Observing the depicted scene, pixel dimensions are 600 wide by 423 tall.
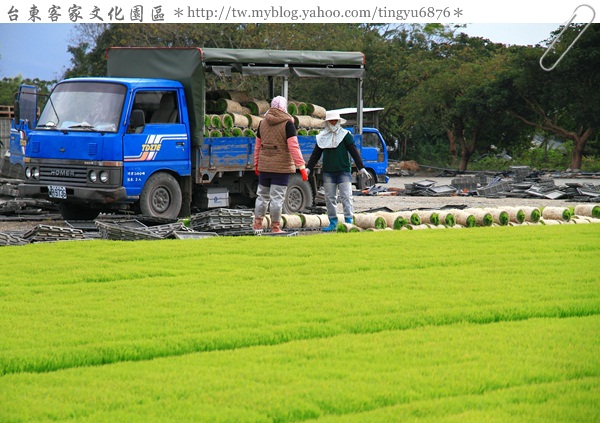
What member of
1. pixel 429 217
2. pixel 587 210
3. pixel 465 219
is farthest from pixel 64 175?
pixel 587 210

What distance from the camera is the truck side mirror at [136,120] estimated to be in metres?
17.2

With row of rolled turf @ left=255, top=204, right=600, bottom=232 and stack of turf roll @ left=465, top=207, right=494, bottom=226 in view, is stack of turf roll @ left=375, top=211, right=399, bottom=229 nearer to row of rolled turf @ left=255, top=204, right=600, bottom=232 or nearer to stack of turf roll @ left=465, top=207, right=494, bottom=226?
row of rolled turf @ left=255, top=204, right=600, bottom=232

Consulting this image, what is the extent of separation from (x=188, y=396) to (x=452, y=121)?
46.1 meters

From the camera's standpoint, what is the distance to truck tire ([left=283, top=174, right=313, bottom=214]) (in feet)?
65.9

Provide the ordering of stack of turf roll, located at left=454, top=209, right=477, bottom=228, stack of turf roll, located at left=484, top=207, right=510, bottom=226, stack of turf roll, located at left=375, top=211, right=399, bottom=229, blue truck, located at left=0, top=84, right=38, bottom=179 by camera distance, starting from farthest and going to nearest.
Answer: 1. blue truck, located at left=0, top=84, right=38, bottom=179
2. stack of turf roll, located at left=484, top=207, right=510, bottom=226
3. stack of turf roll, located at left=454, top=209, right=477, bottom=228
4. stack of turf roll, located at left=375, top=211, right=399, bottom=229

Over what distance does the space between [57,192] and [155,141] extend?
1.86 metres

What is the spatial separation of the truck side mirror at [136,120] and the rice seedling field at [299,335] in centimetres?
463

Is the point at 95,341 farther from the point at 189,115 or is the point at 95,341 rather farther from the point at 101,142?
the point at 189,115

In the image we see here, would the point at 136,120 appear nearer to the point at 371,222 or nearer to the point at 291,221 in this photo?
the point at 291,221

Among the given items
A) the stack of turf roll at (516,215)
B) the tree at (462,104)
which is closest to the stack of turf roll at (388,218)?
the stack of turf roll at (516,215)

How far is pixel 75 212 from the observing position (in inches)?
726

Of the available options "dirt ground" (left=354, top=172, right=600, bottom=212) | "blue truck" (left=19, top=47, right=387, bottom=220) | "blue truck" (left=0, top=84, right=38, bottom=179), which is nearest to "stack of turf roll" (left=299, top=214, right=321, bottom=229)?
"blue truck" (left=19, top=47, right=387, bottom=220)

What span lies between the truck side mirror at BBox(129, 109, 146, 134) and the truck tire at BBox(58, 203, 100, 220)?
2.04 meters

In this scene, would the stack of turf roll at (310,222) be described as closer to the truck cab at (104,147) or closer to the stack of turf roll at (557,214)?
the truck cab at (104,147)
